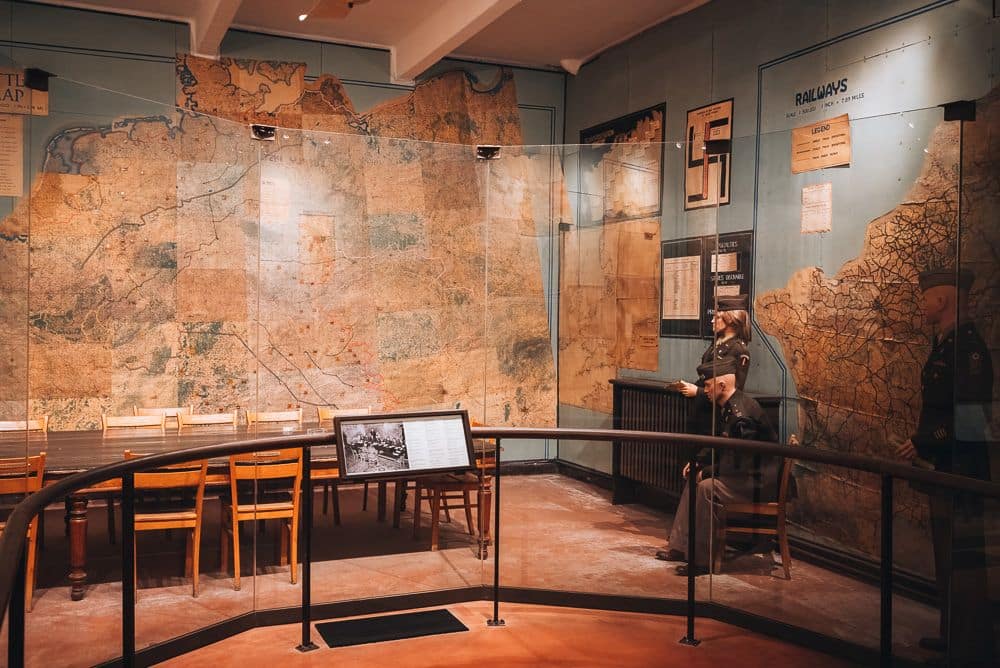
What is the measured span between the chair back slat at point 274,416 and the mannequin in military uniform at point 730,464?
199 centimetres

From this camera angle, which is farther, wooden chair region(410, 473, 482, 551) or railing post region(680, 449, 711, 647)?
→ wooden chair region(410, 473, 482, 551)

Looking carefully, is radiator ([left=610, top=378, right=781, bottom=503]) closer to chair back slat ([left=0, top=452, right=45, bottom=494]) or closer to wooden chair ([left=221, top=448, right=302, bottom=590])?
wooden chair ([left=221, top=448, right=302, bottom=590])

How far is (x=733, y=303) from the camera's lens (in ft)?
14.4

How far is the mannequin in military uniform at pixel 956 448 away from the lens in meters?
3.46

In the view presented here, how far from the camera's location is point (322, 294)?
4.44 meters

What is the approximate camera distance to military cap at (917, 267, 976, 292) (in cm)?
362

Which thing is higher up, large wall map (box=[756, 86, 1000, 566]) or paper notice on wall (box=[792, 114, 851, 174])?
paper notice on wall (box=[792, 114, 851, 174])

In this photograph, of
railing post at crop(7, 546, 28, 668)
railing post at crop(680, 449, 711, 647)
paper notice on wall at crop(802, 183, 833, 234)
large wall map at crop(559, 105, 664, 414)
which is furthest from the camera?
large wall map at crop(559, 105, 664, 414)

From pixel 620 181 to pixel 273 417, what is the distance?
7.11ft

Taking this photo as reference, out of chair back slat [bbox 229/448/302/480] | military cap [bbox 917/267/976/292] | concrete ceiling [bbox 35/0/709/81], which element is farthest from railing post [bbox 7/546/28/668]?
concrete ceiling [bbox 35/0/709/81]

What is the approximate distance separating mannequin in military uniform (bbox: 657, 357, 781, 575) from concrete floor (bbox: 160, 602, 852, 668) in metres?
0.47

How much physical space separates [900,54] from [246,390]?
3962 millimetres

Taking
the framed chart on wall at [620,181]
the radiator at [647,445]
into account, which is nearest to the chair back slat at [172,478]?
the radiator at [647,445]

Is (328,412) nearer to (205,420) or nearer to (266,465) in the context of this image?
(266,465)
